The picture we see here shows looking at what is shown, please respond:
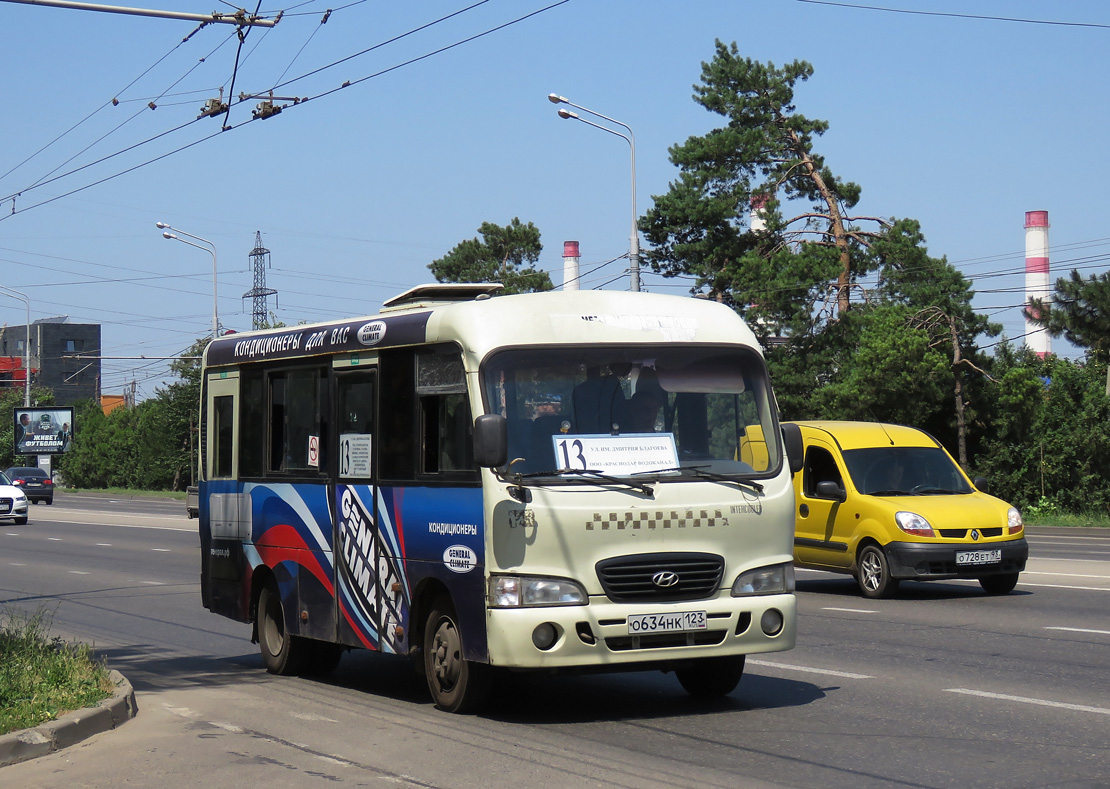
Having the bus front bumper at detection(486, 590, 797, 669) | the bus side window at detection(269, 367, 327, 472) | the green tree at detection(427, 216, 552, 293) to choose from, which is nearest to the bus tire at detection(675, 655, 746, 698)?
the bus front bumper at detection(486, 590, 797, 669)

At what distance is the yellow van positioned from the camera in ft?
51.4

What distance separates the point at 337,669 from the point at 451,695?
2930 millimetres

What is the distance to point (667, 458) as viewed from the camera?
870 cm

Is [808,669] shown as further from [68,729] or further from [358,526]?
[68,729]

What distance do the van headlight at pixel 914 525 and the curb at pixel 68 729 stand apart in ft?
29.7

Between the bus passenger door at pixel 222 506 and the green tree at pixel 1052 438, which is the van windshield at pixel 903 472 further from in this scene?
the green tree at pixel 1052 438

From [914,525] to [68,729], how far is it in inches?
397

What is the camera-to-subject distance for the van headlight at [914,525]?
15680 millimetres

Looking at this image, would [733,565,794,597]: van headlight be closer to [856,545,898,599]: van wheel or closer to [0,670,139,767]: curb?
[0,670,139,767]: curb

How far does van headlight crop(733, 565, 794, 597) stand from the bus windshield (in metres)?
0.60

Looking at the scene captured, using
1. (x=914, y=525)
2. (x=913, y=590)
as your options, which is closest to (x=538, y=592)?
(x=914, y=525)

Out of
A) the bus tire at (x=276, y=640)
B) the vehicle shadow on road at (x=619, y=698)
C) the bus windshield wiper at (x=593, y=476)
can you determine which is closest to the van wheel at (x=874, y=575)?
the vehicle shadow on road at (x=619, y=698)

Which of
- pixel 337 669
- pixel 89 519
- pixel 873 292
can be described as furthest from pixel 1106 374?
pixel 337 669

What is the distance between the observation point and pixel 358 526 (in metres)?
9.93
